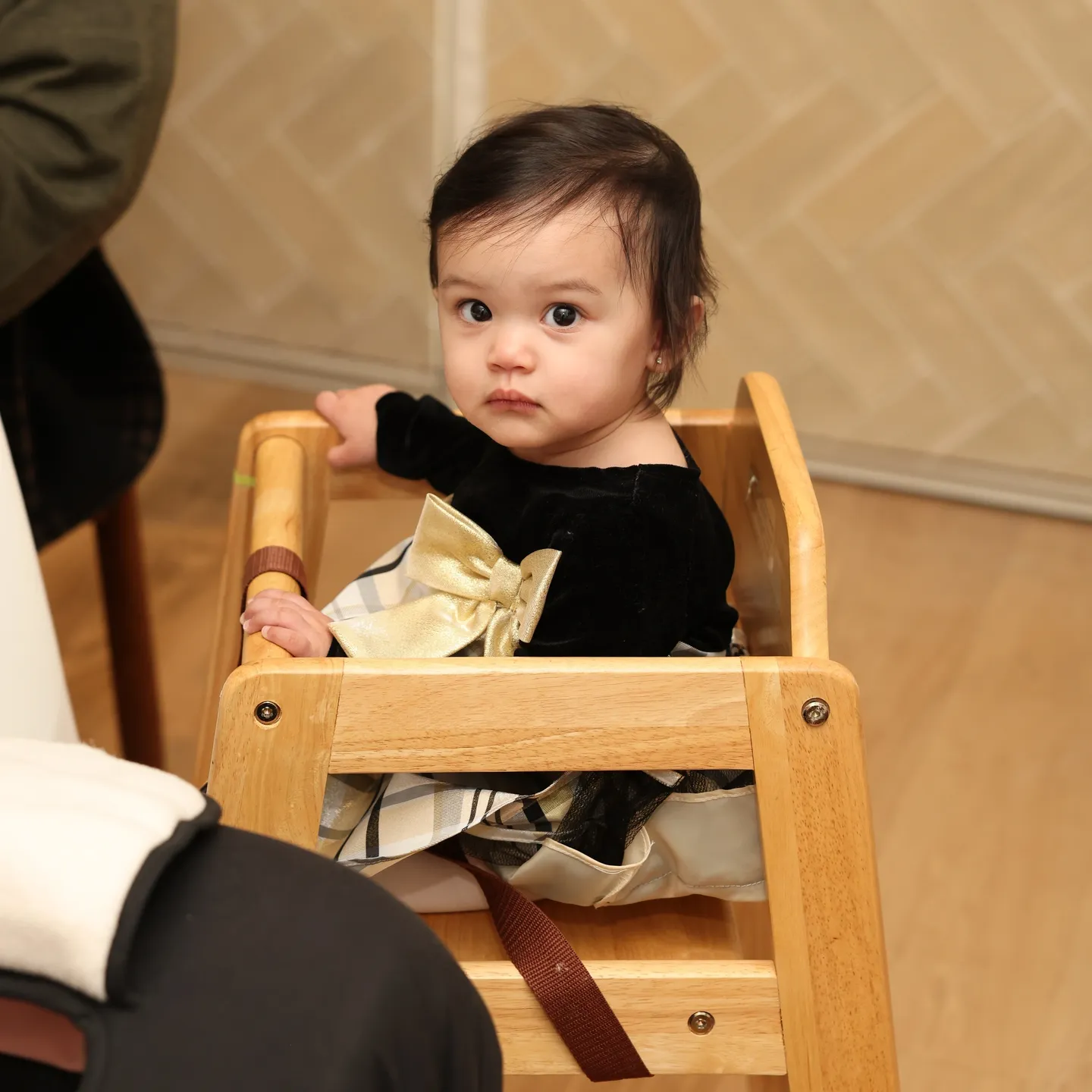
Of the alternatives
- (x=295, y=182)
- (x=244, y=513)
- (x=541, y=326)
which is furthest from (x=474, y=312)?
(x=295, y=182)

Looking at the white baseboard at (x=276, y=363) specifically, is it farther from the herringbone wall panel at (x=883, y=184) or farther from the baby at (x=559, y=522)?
the baby at (x=559, y=522)

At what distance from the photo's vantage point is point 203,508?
2.01 m

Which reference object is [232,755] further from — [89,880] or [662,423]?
[662,423]

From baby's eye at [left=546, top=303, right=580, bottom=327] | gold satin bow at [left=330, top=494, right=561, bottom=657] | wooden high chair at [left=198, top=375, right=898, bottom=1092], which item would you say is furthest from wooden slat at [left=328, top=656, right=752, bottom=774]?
baby's eye at [left=546, top=303, right=580, bottom=327]

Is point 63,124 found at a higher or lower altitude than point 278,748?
higher

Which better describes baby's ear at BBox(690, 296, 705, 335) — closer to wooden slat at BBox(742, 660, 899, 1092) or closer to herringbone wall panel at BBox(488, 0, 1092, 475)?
wooden slat at BBox(742, 660, 899, 1092)

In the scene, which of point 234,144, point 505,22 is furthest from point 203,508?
point 505,22

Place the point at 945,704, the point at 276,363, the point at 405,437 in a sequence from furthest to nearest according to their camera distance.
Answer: the point at 276,363 < the point at 945,704 < the point at 405,437

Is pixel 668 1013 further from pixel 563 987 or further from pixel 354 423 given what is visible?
pixel 354 423

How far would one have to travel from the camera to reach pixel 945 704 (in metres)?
1.65

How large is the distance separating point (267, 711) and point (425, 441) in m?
0.34

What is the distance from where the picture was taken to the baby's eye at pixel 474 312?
2.88 feet

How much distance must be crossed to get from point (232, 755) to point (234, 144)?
1.71 metres

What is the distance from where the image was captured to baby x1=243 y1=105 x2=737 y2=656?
2.73ft
